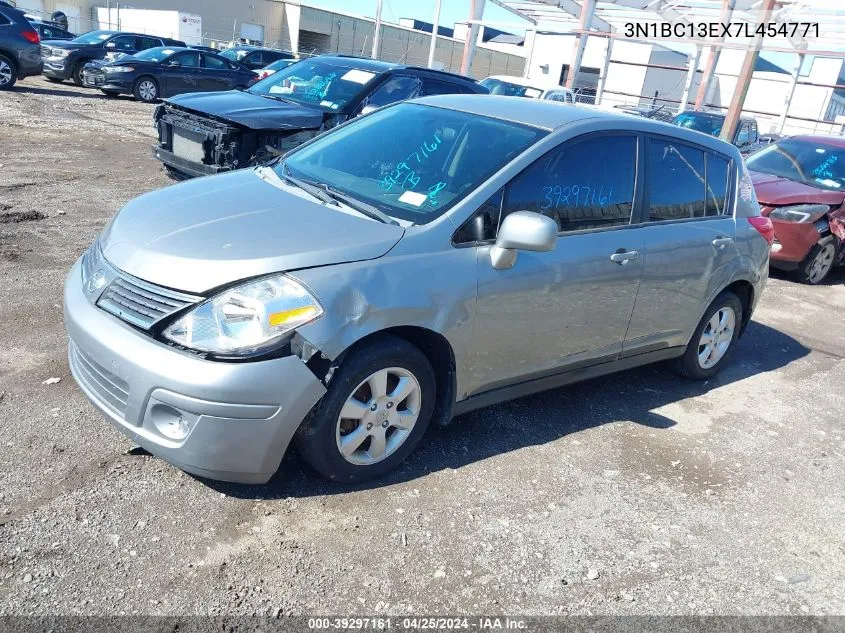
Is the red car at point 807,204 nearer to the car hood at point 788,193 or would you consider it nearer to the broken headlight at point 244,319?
the car hood at point 788,193

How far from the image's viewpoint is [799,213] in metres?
8.30

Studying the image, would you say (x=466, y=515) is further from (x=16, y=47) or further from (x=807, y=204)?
(x=16, y=47)

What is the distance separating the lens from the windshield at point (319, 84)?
790 centimetres

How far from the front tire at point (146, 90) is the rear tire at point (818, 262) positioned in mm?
15545

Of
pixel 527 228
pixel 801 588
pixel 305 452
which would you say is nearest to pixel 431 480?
pixel 305 452

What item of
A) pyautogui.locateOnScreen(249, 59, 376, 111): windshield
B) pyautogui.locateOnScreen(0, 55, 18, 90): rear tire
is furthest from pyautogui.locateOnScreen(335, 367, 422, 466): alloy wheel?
pyautogui.locateOnScreen(0, 55, 18, 90): rear tire

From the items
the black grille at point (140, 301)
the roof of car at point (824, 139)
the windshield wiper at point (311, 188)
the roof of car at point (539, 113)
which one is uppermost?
the roof of car at point (539, 113)

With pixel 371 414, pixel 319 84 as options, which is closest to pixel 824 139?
pixel 319 84

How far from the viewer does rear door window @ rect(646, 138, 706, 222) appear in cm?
435

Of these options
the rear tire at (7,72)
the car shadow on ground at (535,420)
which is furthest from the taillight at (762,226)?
the rear tire at (7,72)

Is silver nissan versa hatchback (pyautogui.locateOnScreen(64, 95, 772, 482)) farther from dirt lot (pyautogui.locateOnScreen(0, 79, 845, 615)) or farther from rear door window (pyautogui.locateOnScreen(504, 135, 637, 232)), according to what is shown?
dirt lot (pyautogui.locateOnScreen(0, 79, 845, 615))

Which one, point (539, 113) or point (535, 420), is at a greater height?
point (539, 113)

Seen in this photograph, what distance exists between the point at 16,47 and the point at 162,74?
347cm

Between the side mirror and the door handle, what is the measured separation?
80 cm
